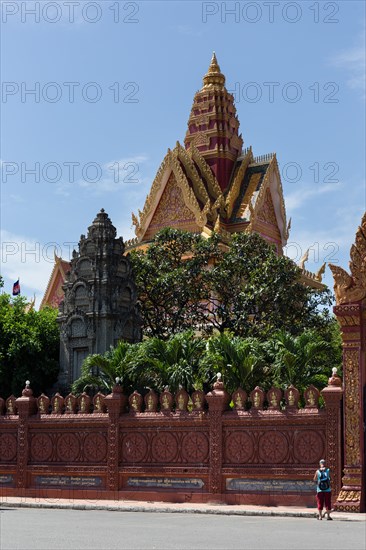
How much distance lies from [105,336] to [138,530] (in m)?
16.8

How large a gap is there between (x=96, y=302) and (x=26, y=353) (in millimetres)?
3161

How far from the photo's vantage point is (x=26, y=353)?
33.3 m

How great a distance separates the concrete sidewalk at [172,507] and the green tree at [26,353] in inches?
337

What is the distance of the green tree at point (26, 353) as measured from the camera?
32938 mm

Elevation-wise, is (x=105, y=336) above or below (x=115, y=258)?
below

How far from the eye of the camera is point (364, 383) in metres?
21.2

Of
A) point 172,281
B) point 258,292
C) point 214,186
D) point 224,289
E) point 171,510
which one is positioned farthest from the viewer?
point 214,186

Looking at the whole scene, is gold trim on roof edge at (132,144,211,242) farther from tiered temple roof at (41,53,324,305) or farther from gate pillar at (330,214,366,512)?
gate pillar at (330,214,366,512)

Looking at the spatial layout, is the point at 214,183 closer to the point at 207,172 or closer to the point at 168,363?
the point at 207,172

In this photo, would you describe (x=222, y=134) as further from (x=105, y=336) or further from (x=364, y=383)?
(x=364, y=383)

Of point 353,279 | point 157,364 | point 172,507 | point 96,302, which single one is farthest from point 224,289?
point 172,507

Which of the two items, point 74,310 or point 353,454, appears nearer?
point 353,454

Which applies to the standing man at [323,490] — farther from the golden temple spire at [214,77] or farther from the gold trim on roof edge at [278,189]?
the golden temple spire at [214,77]

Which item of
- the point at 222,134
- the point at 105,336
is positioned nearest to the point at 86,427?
the point at 105,336
